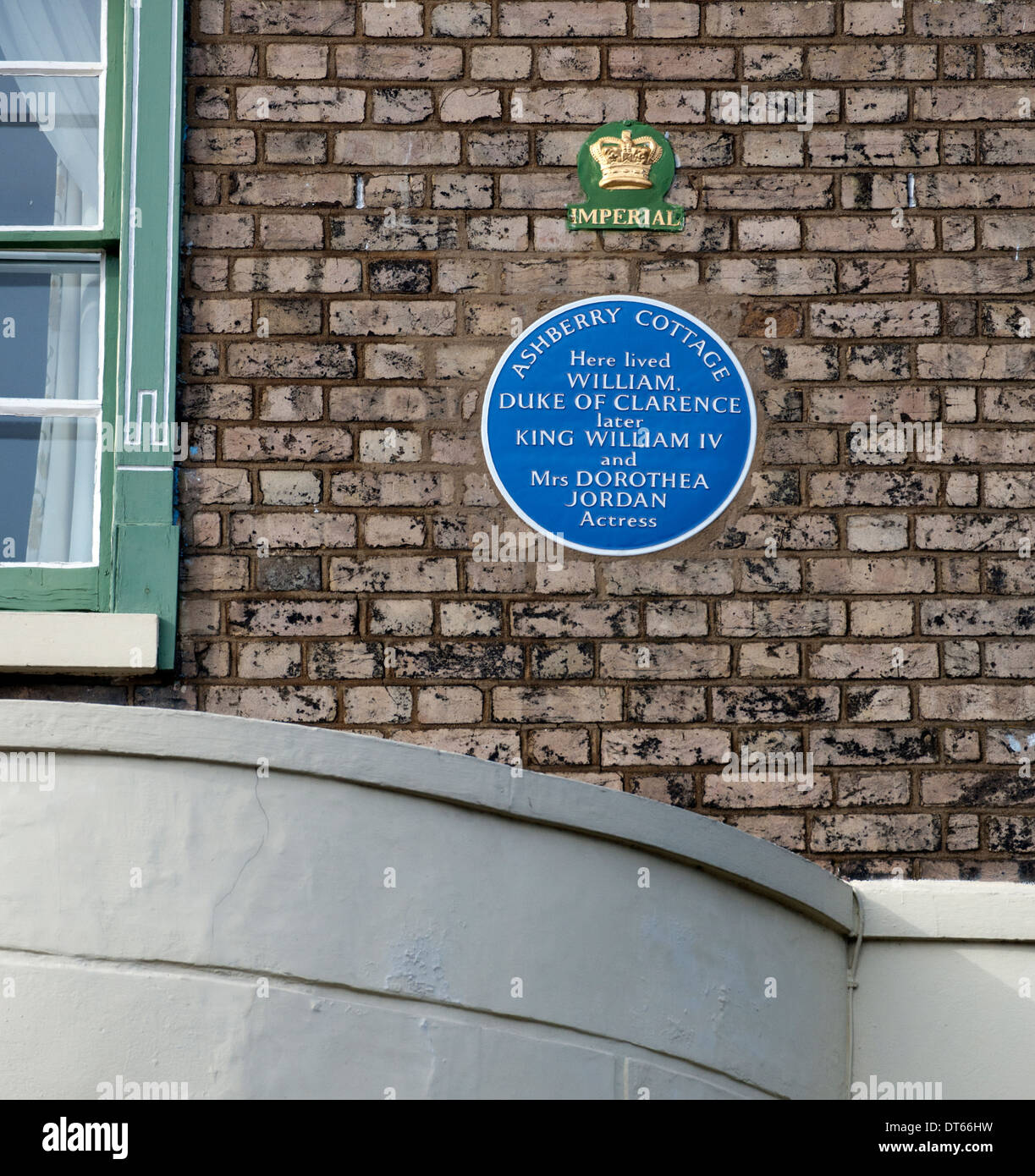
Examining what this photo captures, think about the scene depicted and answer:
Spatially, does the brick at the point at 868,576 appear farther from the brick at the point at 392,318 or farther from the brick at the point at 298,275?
the brick at the point at 298,275

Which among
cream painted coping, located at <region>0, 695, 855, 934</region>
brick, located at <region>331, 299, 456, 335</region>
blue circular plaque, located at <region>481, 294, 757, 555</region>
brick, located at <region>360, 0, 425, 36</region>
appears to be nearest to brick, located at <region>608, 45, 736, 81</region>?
brick, located at <region>360, 0, 425, 36</region>

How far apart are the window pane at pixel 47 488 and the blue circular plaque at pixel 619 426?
119 centimetres

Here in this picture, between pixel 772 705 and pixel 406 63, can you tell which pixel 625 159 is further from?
pixel 772 705

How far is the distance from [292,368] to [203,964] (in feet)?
6.84

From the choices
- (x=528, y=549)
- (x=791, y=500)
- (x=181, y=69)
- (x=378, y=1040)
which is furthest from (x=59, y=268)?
(x=378, y=1040)

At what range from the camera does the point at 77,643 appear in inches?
157

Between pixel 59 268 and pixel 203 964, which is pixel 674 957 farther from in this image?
pixel 59 268

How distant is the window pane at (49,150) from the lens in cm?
436

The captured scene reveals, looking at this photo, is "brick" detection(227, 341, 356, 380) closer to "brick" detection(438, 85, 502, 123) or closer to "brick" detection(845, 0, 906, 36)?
"brick" detection(438, 85, 502, 123)

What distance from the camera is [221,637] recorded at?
4.12 metres

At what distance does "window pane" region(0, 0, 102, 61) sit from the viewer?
174 inches

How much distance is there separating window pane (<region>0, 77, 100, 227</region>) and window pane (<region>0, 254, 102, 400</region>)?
0.15 meters

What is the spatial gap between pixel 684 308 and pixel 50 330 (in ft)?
6.22
